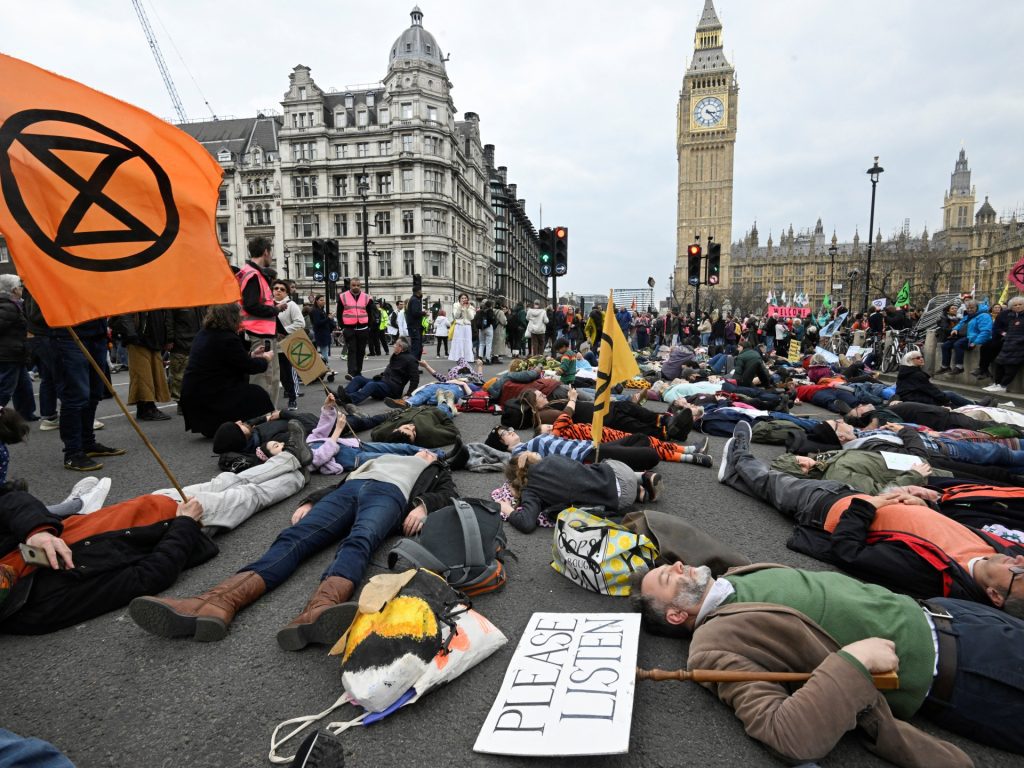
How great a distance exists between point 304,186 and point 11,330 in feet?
208

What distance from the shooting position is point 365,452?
5.36m

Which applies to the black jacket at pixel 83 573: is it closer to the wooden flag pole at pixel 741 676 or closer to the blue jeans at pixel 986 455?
the wooden flag pole at pixel 741 676

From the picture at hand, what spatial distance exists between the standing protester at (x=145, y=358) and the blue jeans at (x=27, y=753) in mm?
7121

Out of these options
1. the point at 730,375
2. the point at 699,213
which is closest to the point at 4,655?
the point at 730,375

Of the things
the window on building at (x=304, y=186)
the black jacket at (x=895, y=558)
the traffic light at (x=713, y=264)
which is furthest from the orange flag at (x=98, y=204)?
the window on building at (x=304, y=186)

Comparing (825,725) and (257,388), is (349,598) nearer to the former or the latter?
(825,725)

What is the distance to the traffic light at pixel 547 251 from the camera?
45.5 feet

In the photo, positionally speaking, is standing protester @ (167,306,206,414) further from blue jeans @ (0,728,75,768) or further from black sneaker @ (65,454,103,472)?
blue jeans @ (0,728,75,768)

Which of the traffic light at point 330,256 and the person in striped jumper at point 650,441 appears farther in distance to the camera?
the traffic light at point 330,256

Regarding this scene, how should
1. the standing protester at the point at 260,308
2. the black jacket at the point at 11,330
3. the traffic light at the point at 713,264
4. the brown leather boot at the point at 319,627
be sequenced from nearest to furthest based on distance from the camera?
the brown leather boot at the point at 319,627
the black jacket at the point at 11,330
the standing protester at the point at 260,308
the traffic light at the point at 713,264

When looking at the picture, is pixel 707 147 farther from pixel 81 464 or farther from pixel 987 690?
pixel 987 690

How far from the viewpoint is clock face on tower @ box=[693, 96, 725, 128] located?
10731cm

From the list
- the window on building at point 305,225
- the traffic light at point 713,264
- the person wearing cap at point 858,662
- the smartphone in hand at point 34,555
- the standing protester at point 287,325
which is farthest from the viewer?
the window on building at point 305,225

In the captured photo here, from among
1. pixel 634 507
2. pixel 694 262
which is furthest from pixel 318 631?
pixel 694 262
